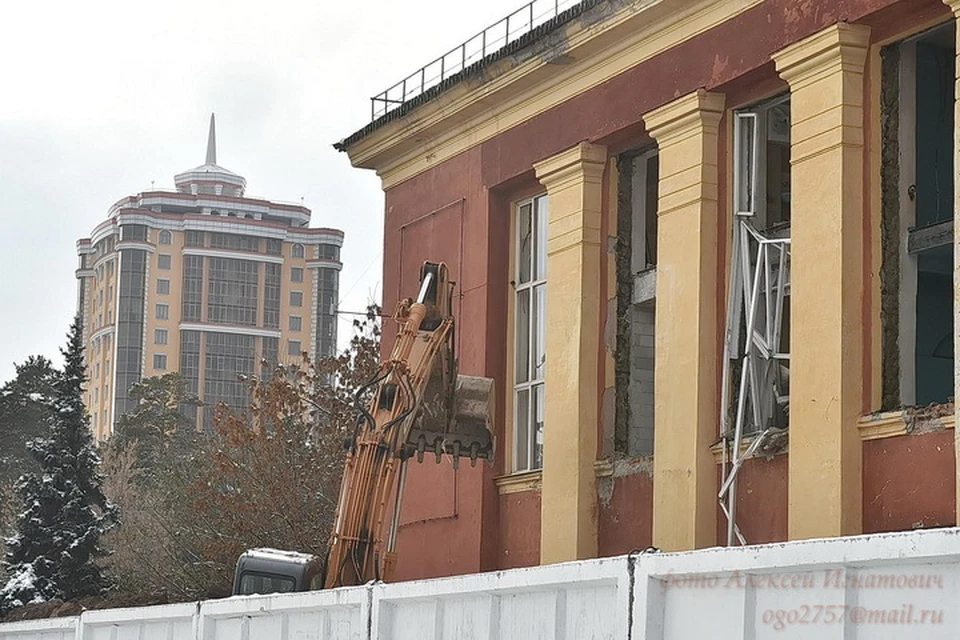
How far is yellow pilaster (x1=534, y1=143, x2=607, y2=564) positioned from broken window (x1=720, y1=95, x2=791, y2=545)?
8.95ft

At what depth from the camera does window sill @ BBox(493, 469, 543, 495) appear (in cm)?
2220

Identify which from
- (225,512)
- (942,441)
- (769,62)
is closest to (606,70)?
(769,62)

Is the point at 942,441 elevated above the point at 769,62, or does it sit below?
below

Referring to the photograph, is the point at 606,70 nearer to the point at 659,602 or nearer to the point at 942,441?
the point at 942,441

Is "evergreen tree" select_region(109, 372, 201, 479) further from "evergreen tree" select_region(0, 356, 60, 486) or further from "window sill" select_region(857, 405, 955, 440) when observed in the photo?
"window sill" select_region(857, 405, 955, 440)

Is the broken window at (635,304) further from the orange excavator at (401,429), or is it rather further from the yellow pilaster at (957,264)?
the yellow pilaster at (957,264)

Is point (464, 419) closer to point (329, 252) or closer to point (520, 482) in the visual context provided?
Answer: point (520, 482)

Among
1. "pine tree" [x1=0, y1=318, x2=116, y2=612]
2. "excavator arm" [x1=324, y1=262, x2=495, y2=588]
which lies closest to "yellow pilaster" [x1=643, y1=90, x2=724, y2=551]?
"excavator arm" [x1=324, y1=262, x2=495, y2=588]

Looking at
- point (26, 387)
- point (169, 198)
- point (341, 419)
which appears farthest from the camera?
point (169, 198)

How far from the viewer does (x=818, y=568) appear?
7801 mm

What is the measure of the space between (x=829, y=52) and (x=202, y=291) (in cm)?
17633

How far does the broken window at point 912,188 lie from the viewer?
54.5ft

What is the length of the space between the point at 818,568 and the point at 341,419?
131 feet

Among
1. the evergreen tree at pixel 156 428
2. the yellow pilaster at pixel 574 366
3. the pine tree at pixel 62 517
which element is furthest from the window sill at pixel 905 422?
the evergreen tree at pixel 156 428
